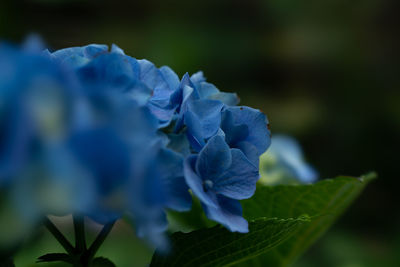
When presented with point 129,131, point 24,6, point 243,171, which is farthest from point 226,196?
point 24,6

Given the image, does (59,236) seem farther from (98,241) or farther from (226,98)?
(226,98)

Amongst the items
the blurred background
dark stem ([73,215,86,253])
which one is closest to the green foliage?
dark stem ([73,215,86,253])

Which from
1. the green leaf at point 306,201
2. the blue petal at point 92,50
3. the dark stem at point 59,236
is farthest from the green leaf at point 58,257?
the green leaf at point 306,201

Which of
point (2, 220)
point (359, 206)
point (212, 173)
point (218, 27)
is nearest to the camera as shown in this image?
point (2, 220)

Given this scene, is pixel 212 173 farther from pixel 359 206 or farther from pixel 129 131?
pixel 359 206

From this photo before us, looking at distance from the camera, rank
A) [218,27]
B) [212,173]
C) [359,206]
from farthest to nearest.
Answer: [218,27] → [359,206] → [212,173]

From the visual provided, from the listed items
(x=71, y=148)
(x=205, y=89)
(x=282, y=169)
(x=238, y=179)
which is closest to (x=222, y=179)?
(x=238, y=179)
